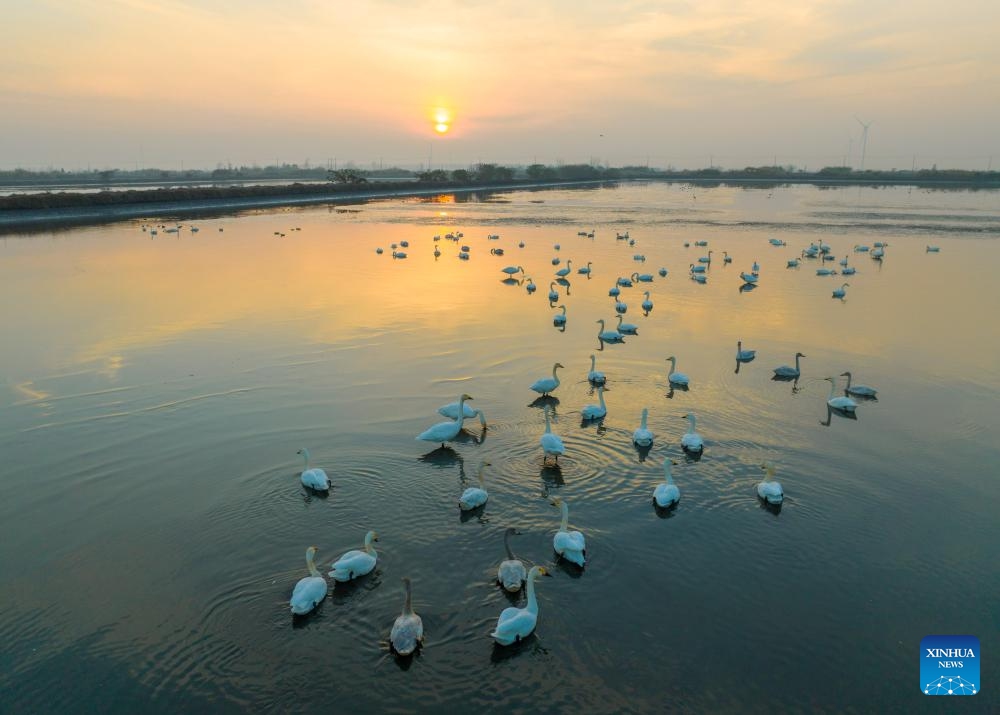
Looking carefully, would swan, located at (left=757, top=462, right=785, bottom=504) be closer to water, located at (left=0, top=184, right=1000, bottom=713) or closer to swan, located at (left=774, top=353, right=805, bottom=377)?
water, located at (left=0, top=184, right=1000, bottom=713)

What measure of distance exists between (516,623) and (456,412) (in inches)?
277

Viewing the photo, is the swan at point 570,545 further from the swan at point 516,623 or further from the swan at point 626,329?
the swan at point 626,329

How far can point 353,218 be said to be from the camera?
71188 millimetres

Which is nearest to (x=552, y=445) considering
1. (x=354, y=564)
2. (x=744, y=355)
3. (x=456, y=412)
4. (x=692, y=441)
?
(x=456, y=412)

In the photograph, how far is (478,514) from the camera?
38.6 ft

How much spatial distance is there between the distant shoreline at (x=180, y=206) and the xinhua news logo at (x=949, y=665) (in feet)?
216

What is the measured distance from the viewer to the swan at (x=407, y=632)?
841 cm

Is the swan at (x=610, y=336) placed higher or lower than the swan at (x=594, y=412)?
higher

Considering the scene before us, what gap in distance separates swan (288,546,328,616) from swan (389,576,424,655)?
1301 mm

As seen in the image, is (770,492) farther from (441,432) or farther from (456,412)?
(456,412)

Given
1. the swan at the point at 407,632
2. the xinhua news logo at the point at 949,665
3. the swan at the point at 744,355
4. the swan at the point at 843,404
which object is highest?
the swan at the point at 744,355

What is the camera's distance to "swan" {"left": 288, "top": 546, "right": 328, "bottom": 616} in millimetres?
9117

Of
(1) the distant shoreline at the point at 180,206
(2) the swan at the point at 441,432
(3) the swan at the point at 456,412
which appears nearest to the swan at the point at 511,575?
(2) the swan at the point at 441,432

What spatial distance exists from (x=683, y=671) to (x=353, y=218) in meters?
68.1
